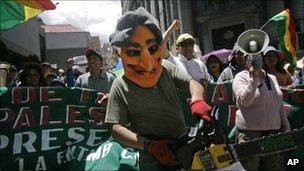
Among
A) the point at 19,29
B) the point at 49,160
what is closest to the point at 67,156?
the point at 49,160

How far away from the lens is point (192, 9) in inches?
1212

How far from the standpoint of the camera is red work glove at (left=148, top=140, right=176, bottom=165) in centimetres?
262

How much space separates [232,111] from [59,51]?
47.5m

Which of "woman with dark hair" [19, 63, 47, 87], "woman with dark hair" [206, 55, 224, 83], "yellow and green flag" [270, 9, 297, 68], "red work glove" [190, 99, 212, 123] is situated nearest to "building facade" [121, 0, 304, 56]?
"yellow and green flag" [270, 9, 297, 68]

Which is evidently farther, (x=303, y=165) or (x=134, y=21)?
(x=303, y=165)

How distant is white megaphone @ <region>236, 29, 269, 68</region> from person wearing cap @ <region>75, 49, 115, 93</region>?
8.37 ft

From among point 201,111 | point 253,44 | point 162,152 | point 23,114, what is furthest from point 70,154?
point 201,111

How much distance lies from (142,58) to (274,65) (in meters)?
3.05

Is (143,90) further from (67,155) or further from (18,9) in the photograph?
(18,9)

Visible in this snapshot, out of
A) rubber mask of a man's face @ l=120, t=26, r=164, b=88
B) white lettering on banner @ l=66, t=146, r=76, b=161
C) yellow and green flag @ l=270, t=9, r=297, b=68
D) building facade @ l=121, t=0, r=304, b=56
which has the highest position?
building facade @ l=121, t=0, r=304, b=56

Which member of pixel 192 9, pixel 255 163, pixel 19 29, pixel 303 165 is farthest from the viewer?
pixel 192 9

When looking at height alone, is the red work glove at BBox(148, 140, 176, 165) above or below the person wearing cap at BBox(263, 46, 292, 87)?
below

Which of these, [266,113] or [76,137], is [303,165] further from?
[76,137]

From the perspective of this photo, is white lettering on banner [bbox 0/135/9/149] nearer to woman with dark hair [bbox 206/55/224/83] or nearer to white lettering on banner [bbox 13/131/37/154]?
white lettering on banner [bbox 13/131/37/154]
